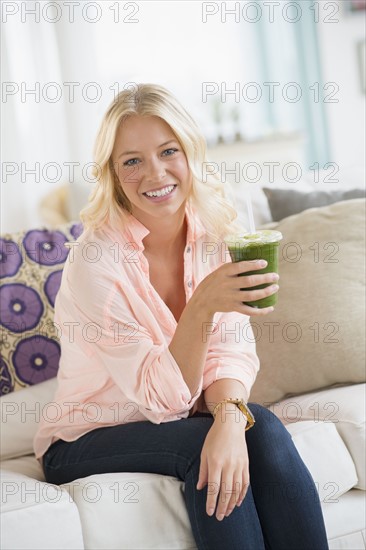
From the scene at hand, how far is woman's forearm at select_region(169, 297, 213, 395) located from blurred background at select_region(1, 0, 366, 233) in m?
2.70

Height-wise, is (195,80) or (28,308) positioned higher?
(195,80)

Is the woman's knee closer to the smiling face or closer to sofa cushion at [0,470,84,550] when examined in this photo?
sofa cushion at [0,470,84,550]

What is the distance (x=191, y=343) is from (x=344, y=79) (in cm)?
572

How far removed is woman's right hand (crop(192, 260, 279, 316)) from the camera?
1600 millimetres

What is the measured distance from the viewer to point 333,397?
2.00m

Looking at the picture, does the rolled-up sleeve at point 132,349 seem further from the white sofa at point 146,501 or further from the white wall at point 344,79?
the white wall at point 344,79

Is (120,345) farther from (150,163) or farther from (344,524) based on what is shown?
(344,524)

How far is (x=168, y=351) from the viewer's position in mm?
1734

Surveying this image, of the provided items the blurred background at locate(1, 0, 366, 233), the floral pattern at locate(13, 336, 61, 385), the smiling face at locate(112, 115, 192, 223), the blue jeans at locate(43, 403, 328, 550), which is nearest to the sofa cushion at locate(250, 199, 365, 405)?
the blue jeans at locate(43, 403, 328, 550)

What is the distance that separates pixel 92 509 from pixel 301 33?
6.05 meters

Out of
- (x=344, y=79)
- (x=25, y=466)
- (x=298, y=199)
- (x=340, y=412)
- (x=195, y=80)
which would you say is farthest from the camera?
(x=344, y=79)

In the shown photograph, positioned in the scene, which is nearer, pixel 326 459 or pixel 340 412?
pixel 326 459

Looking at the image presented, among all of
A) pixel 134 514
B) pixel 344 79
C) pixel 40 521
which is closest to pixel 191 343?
pixel 134 514

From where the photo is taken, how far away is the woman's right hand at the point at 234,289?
1.60m
